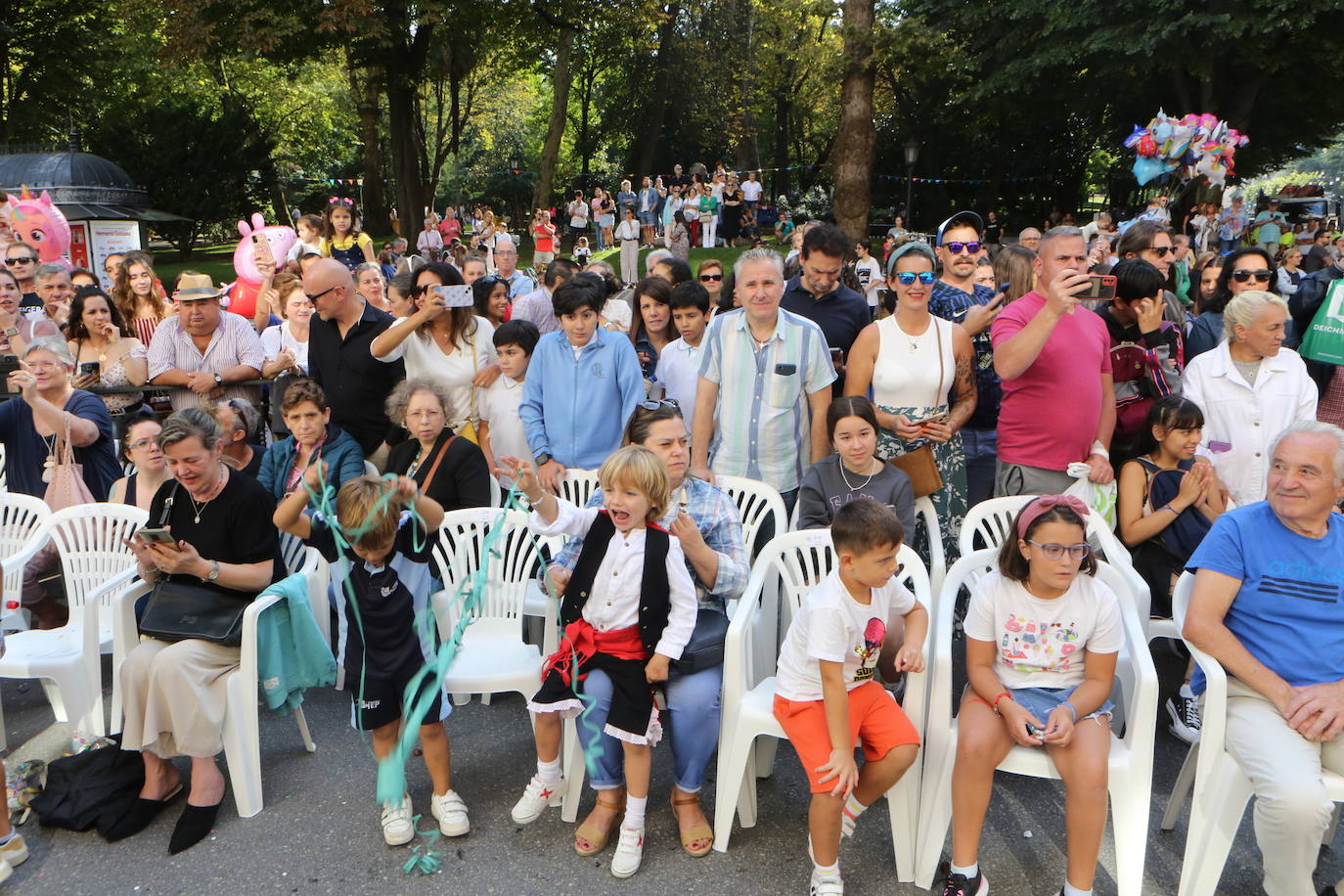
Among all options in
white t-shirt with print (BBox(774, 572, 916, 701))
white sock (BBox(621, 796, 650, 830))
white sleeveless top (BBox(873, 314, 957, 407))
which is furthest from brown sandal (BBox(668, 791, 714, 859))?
white sleeveless top (BBox(873, 314, 957, 407))

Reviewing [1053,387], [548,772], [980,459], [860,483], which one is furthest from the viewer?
[980,459]

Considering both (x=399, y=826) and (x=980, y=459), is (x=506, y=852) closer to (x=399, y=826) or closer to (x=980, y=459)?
(x=399, y=826)

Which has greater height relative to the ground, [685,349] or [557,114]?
[557,114]

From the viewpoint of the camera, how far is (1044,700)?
2785 millimetres

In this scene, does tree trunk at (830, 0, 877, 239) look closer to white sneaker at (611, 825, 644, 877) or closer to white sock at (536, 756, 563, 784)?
white sock at (536, 756, 563, 784)

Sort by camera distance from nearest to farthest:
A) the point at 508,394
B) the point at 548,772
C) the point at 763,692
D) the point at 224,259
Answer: the point at 763,692, the point at 548,772, the point at 508,394, the point at 224,259

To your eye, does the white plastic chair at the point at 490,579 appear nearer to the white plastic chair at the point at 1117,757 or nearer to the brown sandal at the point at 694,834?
the brown sandal at the point at 694,834

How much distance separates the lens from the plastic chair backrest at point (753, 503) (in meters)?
3.75

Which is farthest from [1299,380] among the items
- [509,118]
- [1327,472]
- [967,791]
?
[509,118]

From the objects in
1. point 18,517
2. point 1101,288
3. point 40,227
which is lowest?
point 18,517

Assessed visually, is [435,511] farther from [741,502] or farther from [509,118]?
[509,118]

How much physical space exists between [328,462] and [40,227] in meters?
5.20

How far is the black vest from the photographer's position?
2910 millimetres

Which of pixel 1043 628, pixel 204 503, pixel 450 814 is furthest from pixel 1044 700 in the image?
pixel 204 503
